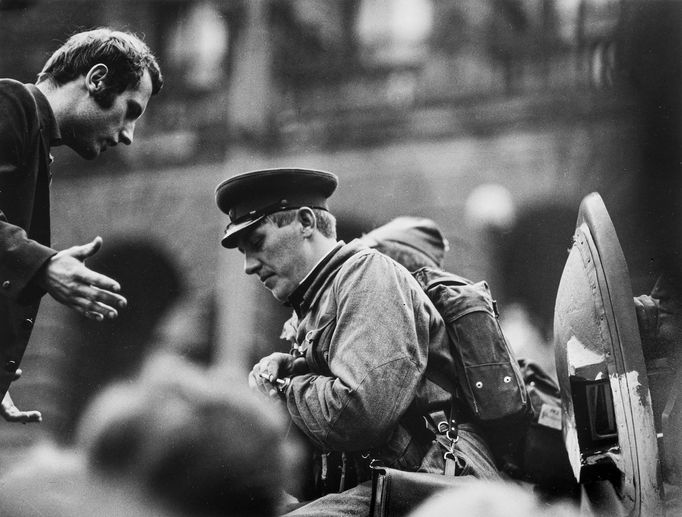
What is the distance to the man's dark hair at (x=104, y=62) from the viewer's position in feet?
9.10

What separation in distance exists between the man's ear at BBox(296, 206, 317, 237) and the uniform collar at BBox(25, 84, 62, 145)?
33.8 inches

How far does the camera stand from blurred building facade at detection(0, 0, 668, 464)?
3295 millimetres

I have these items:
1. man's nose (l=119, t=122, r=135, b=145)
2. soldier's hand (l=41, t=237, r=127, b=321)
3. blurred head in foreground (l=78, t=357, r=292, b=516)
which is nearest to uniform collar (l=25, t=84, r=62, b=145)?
man's nose (l=119, t=122, r=135, b=145)

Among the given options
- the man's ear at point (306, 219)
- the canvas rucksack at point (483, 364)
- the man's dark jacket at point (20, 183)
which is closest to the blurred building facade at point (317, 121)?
the man's dark jacket at point (20, 183)

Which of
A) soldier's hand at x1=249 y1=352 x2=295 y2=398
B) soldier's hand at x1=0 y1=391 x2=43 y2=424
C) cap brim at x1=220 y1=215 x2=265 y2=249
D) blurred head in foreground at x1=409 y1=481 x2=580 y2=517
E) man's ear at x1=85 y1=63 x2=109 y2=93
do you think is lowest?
blurred head in foreground at x1=409 y1=481 x2=580 y2=517

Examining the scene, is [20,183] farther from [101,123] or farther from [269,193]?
[269,193]

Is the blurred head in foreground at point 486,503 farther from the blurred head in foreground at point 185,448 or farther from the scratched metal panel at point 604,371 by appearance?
the blurred head in foreground at point 185,448

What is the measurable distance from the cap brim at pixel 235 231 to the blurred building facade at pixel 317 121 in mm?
639

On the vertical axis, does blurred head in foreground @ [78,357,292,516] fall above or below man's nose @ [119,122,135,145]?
below

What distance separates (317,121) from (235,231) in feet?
3.92

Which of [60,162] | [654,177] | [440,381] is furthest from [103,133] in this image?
[654,177]

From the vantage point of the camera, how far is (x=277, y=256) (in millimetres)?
2668

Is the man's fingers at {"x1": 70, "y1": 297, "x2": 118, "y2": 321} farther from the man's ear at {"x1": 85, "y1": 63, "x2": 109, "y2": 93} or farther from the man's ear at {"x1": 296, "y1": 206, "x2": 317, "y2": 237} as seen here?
the man's ear at {"x1": 85, "y1": 63, "x2": 109, "y2": 93}

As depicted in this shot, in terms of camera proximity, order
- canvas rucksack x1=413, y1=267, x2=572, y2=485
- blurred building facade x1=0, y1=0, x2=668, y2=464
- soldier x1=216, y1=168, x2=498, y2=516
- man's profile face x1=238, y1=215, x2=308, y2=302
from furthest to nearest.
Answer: blurred building facade x1=0, y1=0, x2=668, y2=464 < man's profile face x1=238, y1=215, x2=308, y2=302 < canvas rucksack x1=413, y1=267, x2=572, y2=485 < soldier x1=216, y1=168, x2=498, y2=516
